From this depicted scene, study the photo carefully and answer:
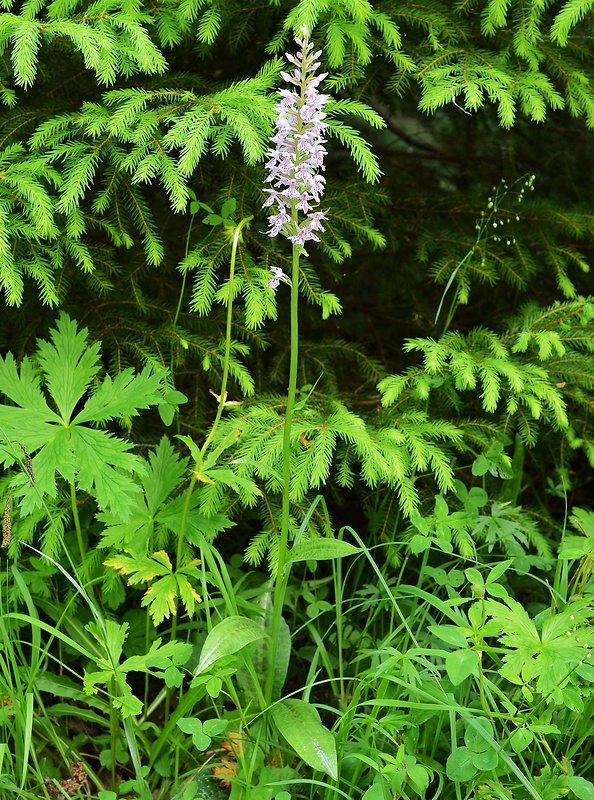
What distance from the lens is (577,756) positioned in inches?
82.5

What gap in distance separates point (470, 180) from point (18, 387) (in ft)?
7.98

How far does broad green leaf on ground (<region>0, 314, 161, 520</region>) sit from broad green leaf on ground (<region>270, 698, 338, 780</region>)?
2.22 feet

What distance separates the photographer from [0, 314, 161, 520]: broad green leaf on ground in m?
1.92

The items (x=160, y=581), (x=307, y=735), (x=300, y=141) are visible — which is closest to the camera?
(x=300, y=141)

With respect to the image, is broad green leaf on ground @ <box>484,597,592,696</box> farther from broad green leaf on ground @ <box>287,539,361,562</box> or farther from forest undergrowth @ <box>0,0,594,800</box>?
broad green leaf on ground @ <box>287,539,361,562</box>

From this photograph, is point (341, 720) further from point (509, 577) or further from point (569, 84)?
point (569, 84)

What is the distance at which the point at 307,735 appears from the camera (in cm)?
177

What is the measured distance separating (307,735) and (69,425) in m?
1.09

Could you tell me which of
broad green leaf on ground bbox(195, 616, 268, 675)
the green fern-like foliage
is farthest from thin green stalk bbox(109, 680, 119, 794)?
the green fern-like foliage

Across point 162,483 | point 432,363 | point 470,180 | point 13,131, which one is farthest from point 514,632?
point 470,180

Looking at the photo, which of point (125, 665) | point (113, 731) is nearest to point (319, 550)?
point (125, 665)

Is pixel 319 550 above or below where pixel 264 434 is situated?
below

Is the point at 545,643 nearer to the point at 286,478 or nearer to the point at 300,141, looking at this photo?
the point at 286,478

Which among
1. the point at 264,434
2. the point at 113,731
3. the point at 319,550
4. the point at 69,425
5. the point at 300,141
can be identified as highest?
the point at 300,141
